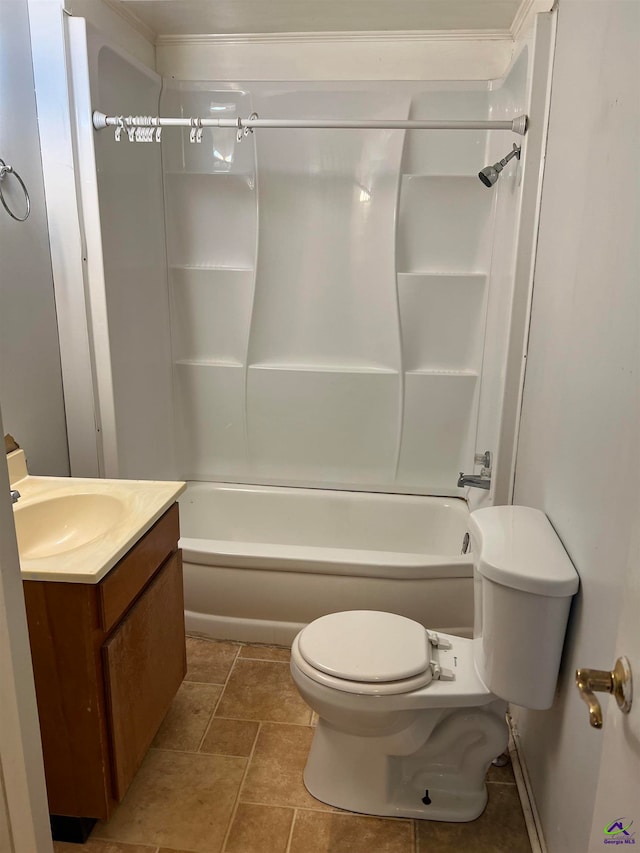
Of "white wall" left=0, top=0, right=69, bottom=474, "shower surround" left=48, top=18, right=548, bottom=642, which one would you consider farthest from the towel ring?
"shower surround" left=48, top=18, right=548, bottom=642

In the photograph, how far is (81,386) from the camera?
2.23m

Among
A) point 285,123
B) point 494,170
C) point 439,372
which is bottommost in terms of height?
point 439,372

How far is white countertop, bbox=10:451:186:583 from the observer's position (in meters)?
1.37

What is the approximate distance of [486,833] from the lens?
1.68m

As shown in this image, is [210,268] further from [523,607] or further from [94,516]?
[523,607]

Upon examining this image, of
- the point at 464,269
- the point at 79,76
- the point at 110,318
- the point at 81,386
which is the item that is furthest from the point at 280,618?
the point at 79,76

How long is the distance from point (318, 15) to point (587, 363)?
5.97 ft

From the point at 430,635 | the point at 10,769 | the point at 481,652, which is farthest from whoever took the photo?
the point at 430,635

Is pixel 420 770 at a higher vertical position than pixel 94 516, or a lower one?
lower

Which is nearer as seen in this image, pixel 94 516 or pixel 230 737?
pixel 94 516

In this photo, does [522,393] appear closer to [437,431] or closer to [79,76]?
[437,431]

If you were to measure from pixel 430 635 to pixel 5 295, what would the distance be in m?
1.60

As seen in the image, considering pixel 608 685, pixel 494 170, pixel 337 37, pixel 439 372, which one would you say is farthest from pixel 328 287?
pixel 608 685

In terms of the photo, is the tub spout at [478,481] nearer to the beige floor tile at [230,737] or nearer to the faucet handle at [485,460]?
the faucet handle at [485,460]
